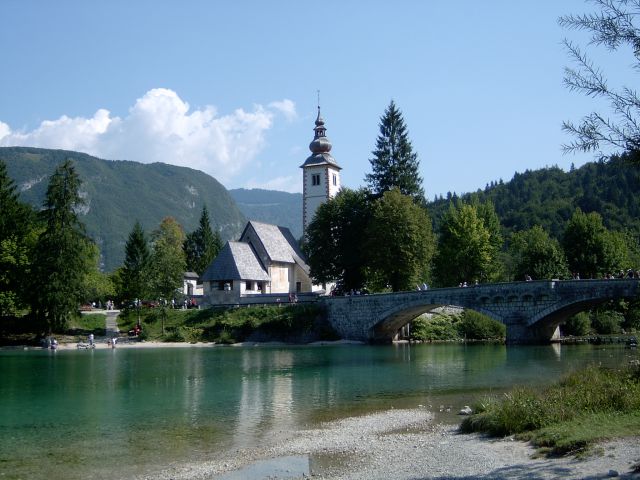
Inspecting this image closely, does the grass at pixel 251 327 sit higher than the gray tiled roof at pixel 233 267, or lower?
lower

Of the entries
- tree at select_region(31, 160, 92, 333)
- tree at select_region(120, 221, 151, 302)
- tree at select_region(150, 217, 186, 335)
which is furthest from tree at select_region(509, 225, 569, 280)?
tree at select_region(31, 160, 92, 333)

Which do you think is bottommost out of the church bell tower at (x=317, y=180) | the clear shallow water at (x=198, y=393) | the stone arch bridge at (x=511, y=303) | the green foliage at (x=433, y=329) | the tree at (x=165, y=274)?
the clear shallow water at (x=198, y=393)

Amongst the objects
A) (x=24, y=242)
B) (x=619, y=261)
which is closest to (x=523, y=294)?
(x=619, y=261)

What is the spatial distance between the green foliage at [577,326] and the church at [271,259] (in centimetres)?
2429

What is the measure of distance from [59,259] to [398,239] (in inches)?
1110

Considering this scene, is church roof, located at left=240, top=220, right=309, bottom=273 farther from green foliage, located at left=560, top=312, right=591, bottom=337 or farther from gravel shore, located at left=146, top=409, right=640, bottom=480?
gravel shore, located at left=146, top=409, right=640, bottom=480

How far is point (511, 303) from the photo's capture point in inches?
1865

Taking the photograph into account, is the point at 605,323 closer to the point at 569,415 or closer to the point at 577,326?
the point at 577,326

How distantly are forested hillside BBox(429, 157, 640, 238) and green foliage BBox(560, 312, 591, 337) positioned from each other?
4178 centimetres

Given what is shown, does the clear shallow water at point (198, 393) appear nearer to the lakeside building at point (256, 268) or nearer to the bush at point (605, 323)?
the bush at point (605, 323)

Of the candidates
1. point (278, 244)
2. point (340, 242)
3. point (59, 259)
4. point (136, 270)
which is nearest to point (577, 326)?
point (340, 242)

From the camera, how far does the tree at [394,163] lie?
224ft

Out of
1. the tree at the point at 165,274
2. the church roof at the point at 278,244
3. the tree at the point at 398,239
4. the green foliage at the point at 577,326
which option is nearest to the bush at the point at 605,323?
the green foliage at the point at 577,326

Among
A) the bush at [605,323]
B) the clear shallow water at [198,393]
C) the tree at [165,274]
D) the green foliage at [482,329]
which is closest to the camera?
the clear shallow water at [198,393]
